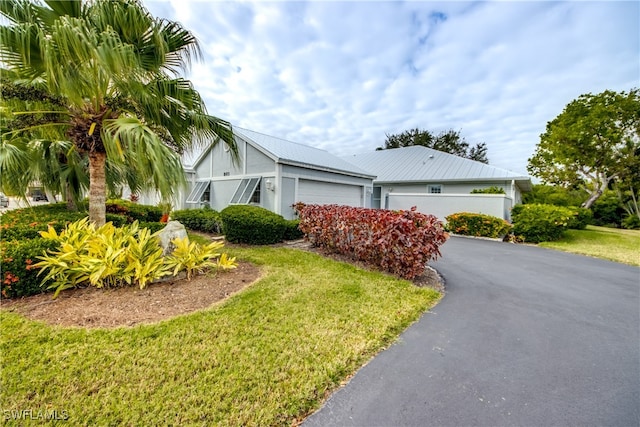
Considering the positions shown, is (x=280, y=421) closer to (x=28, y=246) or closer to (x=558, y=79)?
(x=28, y=246)

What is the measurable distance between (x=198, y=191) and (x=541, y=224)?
54.3ft

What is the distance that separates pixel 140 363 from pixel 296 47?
30.9 ft

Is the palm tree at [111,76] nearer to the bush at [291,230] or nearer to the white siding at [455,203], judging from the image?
the bush at [291,230]

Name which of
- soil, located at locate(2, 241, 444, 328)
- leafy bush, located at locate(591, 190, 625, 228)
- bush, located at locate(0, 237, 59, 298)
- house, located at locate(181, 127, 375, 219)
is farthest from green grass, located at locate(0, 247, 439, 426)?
leafy bush, located at locate(591, 190, 625, 228)

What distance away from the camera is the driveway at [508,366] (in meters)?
2.12

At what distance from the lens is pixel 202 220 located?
10.3 meters

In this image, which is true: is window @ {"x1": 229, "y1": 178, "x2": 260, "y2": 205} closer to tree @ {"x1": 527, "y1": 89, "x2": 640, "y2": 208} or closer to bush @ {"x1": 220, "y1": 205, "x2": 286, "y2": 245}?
bush @ {"x1": 220, "y1": 205, "x2": 286, "y2": 245}

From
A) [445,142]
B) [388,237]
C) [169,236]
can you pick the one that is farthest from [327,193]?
[445,142]

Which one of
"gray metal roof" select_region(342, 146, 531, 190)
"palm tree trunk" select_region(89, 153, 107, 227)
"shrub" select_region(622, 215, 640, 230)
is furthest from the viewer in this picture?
"shrub" select_region(622, 215, 640, 230)

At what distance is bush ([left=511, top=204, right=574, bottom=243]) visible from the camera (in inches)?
427

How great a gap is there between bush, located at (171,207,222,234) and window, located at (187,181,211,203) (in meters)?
2.23

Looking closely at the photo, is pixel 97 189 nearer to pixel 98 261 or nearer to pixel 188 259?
pixel 98 261

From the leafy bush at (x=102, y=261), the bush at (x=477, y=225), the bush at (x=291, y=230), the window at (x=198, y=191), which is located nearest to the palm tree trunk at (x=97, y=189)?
the leafy bush at (x=102, y=261)

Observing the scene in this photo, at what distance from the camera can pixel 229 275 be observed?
17.2 ft
